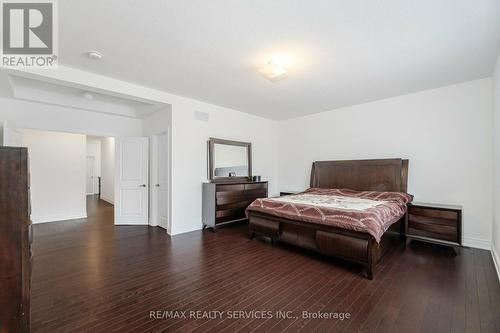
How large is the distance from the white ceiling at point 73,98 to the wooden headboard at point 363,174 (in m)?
3.92

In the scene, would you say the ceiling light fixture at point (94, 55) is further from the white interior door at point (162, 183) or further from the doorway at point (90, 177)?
the doorway at point (90, 177)

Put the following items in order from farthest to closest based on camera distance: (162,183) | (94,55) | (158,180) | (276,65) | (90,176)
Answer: (90,176) < (158,180) < (162,183) < (276,65) < (94,55)

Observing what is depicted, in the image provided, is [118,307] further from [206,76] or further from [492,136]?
[492,136]

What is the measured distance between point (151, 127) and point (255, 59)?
11.1 feet

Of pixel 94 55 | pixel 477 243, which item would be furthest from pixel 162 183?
pixel 477 243

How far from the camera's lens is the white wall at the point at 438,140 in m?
3.54

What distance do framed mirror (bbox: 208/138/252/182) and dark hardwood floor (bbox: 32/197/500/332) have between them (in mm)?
1769

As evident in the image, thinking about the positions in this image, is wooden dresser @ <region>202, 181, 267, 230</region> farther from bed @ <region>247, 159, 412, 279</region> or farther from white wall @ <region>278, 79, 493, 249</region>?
white wall @ <region>278, 79, 493, 249</region>

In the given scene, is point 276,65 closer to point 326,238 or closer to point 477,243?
point 326,238

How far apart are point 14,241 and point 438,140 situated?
18.4 feet

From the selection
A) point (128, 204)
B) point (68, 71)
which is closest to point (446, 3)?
point (68, 71)

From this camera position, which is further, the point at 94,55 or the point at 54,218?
the point at 54,218

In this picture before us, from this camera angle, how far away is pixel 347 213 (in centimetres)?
284

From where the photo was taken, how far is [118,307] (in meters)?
2.04
